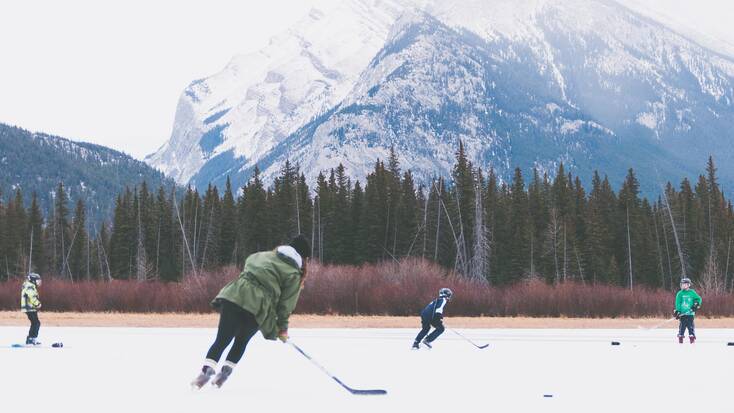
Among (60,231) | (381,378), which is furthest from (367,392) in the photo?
(60,231)

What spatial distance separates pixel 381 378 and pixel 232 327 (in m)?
3.37

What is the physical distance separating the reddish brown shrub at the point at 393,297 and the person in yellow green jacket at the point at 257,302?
30987 mm

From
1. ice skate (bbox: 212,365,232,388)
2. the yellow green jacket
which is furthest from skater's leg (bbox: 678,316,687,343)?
the yellow green jacket

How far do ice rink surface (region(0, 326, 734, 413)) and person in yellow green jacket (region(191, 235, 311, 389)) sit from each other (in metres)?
0.53

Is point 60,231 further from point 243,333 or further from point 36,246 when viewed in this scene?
point 243,333

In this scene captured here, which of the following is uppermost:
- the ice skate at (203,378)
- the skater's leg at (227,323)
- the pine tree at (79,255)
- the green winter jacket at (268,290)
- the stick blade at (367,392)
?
the pine tree at (79,255)

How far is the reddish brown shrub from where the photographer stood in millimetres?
42188

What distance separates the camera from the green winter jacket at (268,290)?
1030cm

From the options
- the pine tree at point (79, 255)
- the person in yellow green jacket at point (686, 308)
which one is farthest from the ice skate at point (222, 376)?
the pine tree at point (79, 255)

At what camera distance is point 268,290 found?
34.1 ft

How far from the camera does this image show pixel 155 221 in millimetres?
109000

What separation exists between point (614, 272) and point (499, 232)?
39.5ft

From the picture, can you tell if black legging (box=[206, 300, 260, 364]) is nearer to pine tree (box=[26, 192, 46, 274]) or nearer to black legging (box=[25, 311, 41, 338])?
black legging (box=[25, 311, 41, 338])

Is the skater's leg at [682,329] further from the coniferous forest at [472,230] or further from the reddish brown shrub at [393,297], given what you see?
Answer: the coniferous forest at [472,230]
